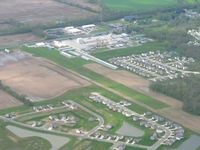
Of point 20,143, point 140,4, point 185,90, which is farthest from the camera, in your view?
point 140,4

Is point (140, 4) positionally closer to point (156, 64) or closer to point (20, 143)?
point (156, 64)

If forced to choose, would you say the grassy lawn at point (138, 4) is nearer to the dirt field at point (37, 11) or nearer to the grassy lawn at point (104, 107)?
the dirt field at point (37, 11)

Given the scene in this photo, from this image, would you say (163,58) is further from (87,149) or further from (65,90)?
(87,149)

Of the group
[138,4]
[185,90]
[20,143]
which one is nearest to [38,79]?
[20,143]

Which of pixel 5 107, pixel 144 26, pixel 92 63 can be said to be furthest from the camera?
pixel 144 26

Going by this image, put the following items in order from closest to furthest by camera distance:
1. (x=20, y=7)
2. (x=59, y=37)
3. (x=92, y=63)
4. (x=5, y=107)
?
(x=5, y=107) < (x=92, y=63) < (x=59, y=37) < (x=20, y=7)

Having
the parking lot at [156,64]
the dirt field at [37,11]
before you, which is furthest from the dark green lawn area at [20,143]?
the dirt field at [37,11]

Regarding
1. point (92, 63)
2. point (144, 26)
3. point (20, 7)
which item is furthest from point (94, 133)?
point (20, 7)

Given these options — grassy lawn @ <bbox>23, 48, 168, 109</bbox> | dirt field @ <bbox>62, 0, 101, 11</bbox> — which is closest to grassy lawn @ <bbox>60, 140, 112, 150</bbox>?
grassy lawn @ <bbox>23, 48, 168, 109</bbox>
